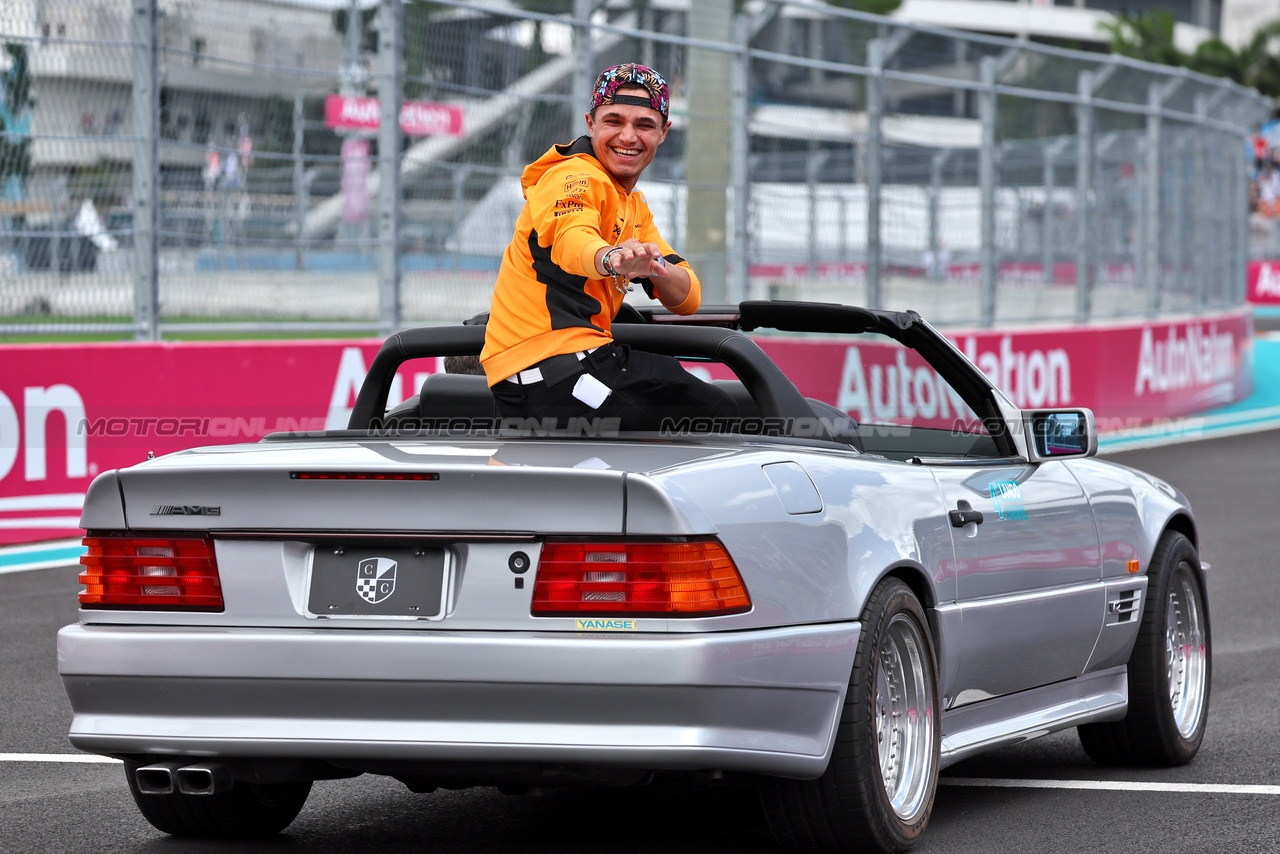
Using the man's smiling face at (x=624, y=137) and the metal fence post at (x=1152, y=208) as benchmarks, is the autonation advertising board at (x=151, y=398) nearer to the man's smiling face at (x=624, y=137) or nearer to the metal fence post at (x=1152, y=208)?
the man's smiling face at (x=624, y=137)

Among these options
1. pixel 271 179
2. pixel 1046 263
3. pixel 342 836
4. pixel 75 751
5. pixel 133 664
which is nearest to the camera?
pixel 133 664

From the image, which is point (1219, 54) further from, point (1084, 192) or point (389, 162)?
point (389, 162)

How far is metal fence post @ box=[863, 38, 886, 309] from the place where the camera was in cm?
1709

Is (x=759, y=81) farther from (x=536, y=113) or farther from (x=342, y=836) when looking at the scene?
(x=342, y=836)

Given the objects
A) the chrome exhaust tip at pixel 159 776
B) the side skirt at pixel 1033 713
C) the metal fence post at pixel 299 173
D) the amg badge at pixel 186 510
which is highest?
the metal fence post at pixel 299 173

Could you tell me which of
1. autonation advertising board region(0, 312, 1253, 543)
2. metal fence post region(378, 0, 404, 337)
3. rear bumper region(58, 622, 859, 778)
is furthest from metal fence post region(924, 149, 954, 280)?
rear bumper region(58, 622, 859, 778)

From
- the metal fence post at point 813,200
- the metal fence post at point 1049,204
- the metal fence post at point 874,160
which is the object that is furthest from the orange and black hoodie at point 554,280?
the metal fence post at point 1049,204

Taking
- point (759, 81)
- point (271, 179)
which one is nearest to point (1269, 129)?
point (759, 81)

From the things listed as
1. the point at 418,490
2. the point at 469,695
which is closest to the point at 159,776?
the point at 469,695

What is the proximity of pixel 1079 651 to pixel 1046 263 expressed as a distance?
14922 millimetres

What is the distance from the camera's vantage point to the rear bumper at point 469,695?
3.85 m

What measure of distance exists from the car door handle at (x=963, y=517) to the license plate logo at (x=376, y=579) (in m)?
1.54

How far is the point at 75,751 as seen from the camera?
5.84 metres

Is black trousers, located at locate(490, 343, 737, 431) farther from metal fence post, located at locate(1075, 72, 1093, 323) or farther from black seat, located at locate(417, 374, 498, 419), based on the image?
metal fence post, located at locate(1075, 72, 1093, 323)
